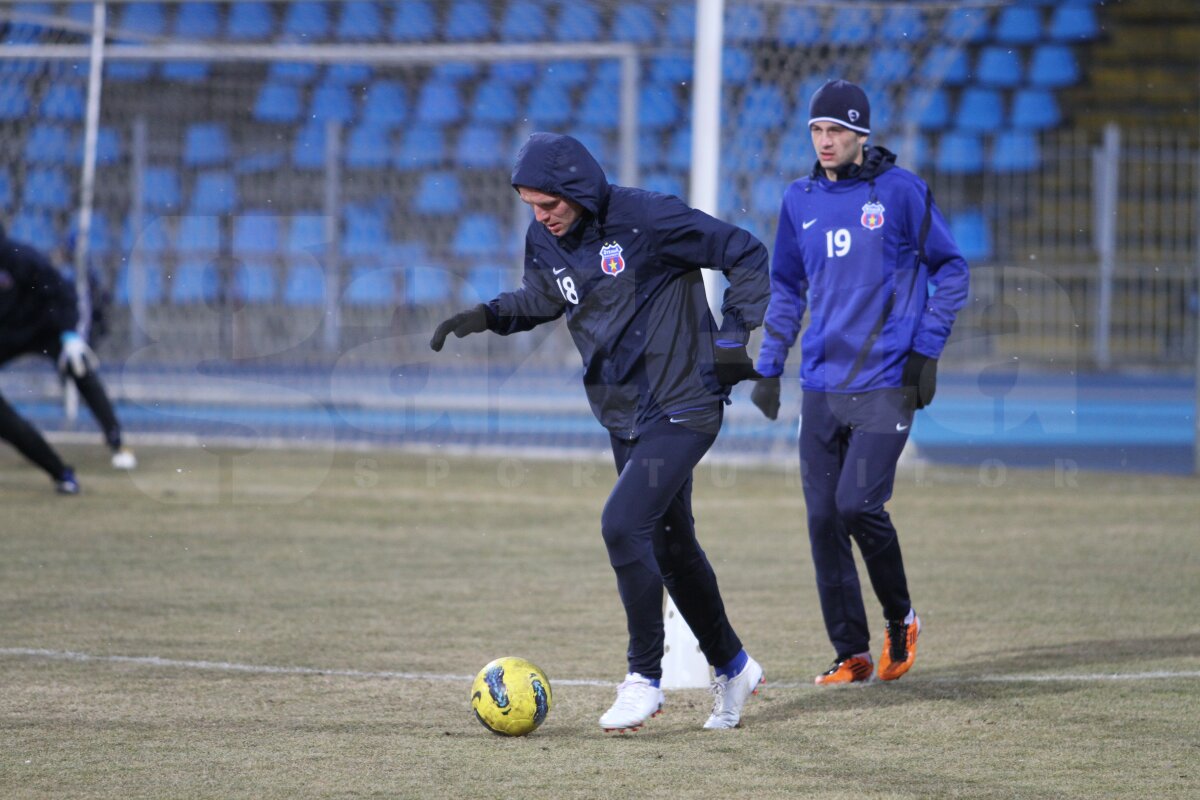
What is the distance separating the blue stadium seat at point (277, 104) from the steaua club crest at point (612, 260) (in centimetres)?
1737

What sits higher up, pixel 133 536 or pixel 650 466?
pixel 650 466

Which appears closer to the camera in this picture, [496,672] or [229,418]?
[496,672]

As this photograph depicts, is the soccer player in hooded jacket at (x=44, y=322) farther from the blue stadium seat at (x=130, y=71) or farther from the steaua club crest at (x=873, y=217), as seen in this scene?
the steaua club crest at (x=873, y=217)

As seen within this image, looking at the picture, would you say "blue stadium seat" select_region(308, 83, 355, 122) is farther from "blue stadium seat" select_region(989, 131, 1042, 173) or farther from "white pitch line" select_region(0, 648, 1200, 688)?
"white pitch line" select_region(0, 648, 1200, 688)

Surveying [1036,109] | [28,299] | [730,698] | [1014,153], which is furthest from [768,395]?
[1036,109]

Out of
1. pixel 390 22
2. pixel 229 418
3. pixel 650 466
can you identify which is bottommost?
pixel 229 418

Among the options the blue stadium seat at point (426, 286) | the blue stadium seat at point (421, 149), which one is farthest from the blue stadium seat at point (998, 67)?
the blue stadium seat at point (426, 286)

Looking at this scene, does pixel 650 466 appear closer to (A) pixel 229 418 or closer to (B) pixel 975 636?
(B) pixel 975 636

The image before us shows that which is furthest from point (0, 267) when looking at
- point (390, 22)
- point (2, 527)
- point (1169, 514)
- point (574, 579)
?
point (1169, 514)

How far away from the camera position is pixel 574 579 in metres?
8.33

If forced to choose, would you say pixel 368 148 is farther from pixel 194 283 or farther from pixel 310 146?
pixel 194 283

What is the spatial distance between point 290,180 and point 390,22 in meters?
2.73

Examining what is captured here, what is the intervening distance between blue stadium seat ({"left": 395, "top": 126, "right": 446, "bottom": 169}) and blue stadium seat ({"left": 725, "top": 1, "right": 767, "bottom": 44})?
790 cm

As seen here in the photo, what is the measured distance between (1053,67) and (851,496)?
67.5 ft
